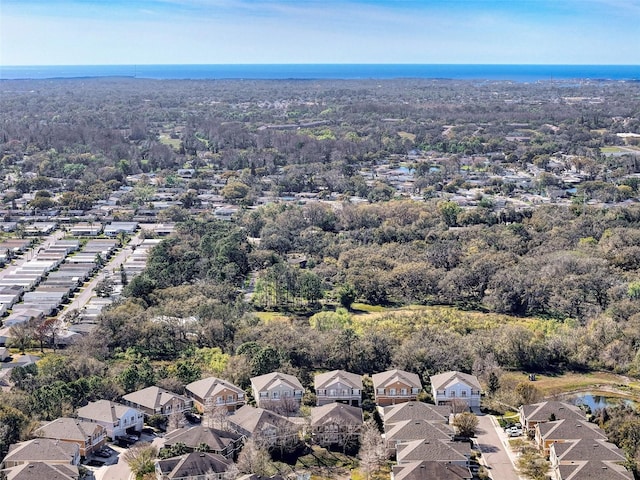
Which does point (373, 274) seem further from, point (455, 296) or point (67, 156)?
point (67, 156)

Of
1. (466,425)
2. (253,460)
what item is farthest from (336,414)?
(466,425)

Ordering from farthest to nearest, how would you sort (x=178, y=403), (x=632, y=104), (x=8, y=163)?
(x=632, y=104) < (x=8, y=163) < (x=178, y=403)

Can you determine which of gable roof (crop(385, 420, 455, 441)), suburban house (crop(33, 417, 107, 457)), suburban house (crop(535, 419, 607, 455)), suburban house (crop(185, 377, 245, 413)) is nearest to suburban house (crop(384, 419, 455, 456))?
gable roof (crop(385, 420, 455, 441))

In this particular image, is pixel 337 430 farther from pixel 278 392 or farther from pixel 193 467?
pixel 193 467

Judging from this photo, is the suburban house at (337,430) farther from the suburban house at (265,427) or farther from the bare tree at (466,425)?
the bare tree at (466,425)

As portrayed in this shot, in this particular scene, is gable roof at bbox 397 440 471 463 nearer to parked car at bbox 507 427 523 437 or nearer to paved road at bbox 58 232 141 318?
parked car at bbox 507 427 523 437

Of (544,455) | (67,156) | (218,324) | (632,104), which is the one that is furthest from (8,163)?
(632,104)

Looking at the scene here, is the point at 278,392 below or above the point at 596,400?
above
